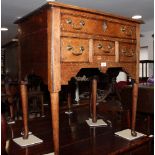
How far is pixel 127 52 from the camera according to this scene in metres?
1.77

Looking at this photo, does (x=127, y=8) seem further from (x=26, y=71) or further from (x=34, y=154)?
(x=34, y=154)

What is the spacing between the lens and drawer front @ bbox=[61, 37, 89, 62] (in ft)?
4.43

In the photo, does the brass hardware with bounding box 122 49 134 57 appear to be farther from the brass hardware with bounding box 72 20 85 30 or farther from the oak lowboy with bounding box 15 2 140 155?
the brass hardware with bounding box 72 20 85 30

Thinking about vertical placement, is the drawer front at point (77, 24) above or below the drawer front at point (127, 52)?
above

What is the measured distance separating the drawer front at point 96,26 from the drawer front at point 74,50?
0.07 m

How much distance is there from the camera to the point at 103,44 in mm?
1581

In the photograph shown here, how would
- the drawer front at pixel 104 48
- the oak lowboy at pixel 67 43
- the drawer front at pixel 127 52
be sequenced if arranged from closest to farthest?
the oak lowboy at pixel 67 43, the drawer front at pixel 104 48, the drawer front at pixel 127 52

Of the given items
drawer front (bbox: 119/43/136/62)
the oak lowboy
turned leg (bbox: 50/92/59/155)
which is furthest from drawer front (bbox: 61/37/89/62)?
drawer front (bbox: 119/43/136/62)

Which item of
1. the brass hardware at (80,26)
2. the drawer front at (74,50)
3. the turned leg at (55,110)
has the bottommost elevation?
the turned leg at (55,110)

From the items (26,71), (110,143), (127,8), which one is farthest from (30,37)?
(127,8)

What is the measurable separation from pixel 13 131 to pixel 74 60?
1.08 metres

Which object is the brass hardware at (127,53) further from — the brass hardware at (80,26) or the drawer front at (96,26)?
the brass hardware at (80,26)

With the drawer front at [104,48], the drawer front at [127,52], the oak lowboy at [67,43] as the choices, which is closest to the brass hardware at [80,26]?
the oak lowboy at [67,43]

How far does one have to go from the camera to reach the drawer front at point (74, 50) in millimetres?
1351
